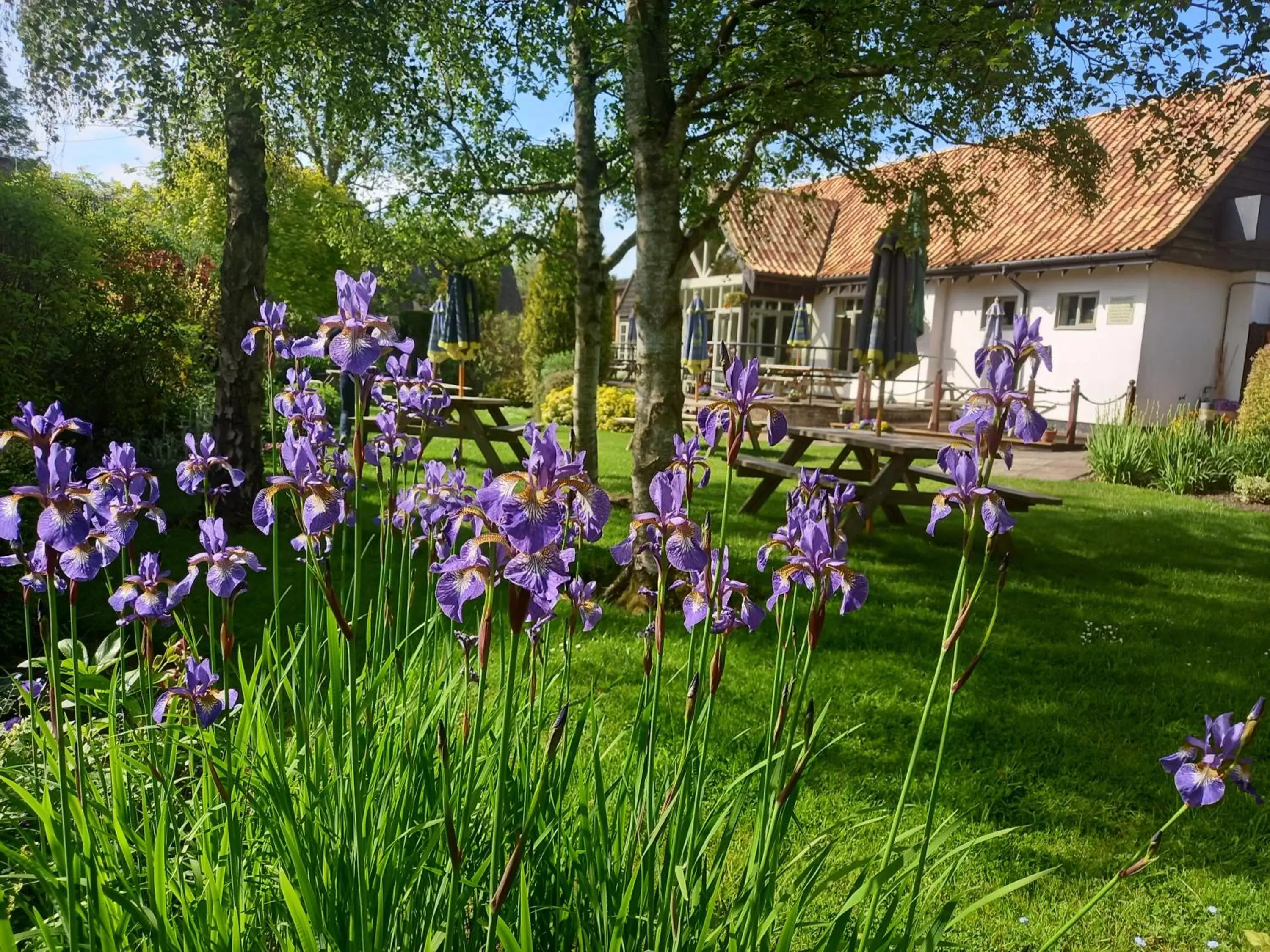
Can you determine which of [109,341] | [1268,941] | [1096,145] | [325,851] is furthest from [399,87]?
[1268,941]

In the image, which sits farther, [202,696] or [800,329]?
[800,329]

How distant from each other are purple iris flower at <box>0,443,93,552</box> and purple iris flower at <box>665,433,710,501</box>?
2.91 ft

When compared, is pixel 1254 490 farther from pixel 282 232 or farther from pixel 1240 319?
pixel 282 232

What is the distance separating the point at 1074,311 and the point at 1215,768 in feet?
54.7

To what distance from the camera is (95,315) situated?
7.06m

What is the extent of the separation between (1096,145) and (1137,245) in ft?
31.0

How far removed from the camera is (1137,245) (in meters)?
14.3

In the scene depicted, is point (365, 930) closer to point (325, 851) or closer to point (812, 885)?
point (325, 851)

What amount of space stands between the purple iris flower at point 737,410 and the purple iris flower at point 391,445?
2.70 feet

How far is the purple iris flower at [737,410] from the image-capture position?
1.32 metres

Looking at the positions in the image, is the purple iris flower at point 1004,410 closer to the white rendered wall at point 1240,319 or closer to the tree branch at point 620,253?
the tree branch at point 620,253

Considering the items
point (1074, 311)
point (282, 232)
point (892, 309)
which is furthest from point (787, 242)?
point (892, 309)

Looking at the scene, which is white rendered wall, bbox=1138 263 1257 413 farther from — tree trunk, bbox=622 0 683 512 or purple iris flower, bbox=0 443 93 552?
purple iris flower, bbox=0 443 93 552

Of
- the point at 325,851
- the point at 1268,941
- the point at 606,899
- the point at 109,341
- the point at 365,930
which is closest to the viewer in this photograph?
the point at 365,930
